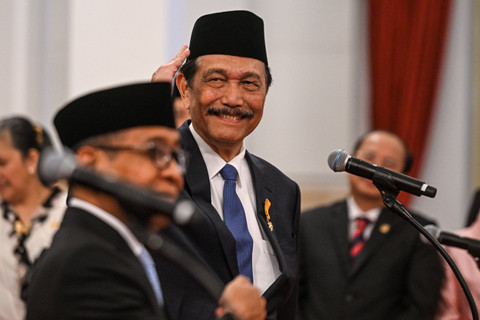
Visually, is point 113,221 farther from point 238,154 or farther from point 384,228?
point 384,228

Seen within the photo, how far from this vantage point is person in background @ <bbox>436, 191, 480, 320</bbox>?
321 centimetres

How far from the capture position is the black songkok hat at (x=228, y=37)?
2545mm

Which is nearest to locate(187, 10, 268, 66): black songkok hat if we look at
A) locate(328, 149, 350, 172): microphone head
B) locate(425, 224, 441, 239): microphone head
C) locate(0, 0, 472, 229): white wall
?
locate(328, 149, 350, 172): microphone head

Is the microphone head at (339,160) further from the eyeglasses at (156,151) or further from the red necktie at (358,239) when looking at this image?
the red necktie at (358,239)

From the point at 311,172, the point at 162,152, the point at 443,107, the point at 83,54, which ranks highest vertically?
the point at 162,152

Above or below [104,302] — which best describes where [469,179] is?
below

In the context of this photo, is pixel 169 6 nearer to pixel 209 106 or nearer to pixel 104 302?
pixel 209 106

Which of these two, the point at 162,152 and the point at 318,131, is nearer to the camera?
the point at 162,152

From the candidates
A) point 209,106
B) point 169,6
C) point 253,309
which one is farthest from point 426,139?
point 253,309

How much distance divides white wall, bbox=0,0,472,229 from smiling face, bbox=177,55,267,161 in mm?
3032

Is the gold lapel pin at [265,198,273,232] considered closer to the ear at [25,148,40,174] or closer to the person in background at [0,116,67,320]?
the person in background at [0,116,67,320]

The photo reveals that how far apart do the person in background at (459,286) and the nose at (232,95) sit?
1.29 meters

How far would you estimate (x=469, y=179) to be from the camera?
18.4 ft

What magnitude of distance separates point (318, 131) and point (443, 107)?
0.97 metres
